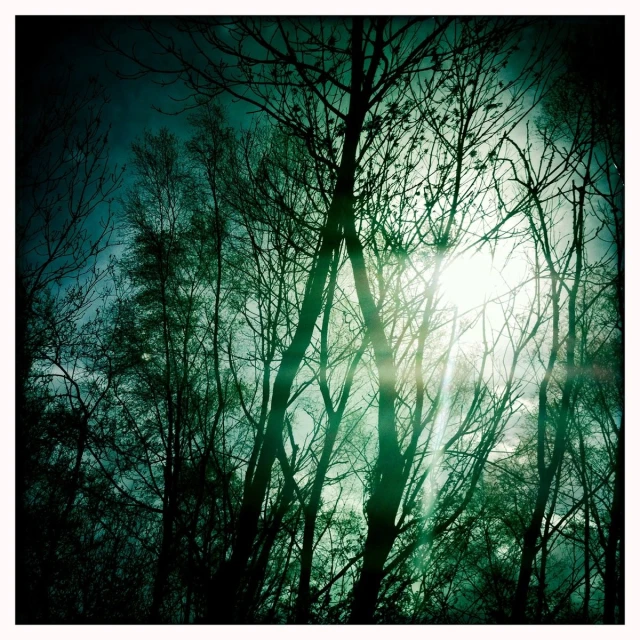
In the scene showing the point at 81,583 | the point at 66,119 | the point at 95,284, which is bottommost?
the point at 81,583

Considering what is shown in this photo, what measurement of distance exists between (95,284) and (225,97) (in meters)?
1.64

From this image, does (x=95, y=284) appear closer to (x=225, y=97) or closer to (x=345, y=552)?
(x=225, y=97)

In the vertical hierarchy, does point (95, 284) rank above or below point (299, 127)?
below

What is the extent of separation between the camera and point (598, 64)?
192 cm

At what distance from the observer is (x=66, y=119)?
2068mm

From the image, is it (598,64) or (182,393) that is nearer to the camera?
(598,64)

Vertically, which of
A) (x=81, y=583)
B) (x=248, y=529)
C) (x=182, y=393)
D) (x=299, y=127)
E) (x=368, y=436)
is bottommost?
(x=81, y=583)

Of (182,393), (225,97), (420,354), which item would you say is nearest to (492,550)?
(420,354)

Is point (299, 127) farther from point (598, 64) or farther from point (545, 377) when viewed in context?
point (545, 377)

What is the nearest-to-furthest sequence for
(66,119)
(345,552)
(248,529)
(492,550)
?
(248,529), (66,119), (345,552), (492,550)

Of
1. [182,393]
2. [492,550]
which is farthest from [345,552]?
[182,393]

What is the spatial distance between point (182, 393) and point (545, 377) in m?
2.91
